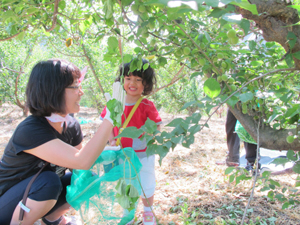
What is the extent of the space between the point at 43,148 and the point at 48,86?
0.37 metres

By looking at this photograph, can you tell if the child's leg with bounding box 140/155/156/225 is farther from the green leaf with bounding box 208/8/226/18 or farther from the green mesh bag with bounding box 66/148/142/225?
the green leaf with bounding box 208/8/226/18

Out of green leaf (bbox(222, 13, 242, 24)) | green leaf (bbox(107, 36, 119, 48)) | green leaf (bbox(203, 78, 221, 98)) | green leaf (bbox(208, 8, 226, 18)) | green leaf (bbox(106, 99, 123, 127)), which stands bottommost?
green leaf (bbox(106, 99, 123, 127))

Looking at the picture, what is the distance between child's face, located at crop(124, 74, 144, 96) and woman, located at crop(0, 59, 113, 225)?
0.43 meters

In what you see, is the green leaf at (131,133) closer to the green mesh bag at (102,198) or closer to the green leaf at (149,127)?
the green leaf at (149,127)

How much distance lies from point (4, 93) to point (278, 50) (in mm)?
8140

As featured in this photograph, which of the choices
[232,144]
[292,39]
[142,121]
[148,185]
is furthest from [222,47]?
[232,144]

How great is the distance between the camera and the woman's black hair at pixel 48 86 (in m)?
1.26

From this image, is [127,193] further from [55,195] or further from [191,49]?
[55,195]

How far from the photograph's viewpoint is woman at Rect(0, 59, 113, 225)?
117 cm

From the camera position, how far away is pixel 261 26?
2.84ft

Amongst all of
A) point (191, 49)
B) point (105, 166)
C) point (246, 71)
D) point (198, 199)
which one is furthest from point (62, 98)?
point (198, 199)

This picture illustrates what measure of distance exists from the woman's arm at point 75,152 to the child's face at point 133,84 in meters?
0.61

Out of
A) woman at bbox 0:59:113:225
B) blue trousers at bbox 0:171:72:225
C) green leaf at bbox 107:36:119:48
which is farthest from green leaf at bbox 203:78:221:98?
blue trousers at bbox 0:171:72:225

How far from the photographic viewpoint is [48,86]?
4.14 feet
